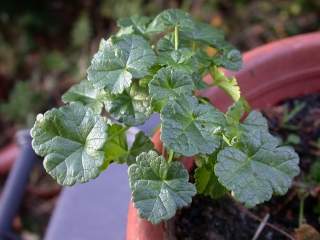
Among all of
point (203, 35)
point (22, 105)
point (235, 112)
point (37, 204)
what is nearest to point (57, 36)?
point (22, 105)

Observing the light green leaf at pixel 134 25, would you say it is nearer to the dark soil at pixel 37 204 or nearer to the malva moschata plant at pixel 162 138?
the malva moschata plant at pixel 162 138

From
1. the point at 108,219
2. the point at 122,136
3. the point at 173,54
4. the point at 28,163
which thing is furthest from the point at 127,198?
the point at 28,163

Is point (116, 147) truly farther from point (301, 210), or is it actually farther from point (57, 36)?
point (57, 36)

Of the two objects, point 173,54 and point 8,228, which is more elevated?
point 173,54

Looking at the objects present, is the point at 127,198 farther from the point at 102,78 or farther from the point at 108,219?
the point at 102,78

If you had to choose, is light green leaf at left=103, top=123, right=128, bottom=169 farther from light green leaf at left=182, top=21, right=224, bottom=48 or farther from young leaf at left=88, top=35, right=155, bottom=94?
light green leaf at left=182, top=21, right=224, bottom=48

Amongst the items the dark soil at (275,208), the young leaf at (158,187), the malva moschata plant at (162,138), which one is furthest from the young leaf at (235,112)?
the dark soil at (275,208)
